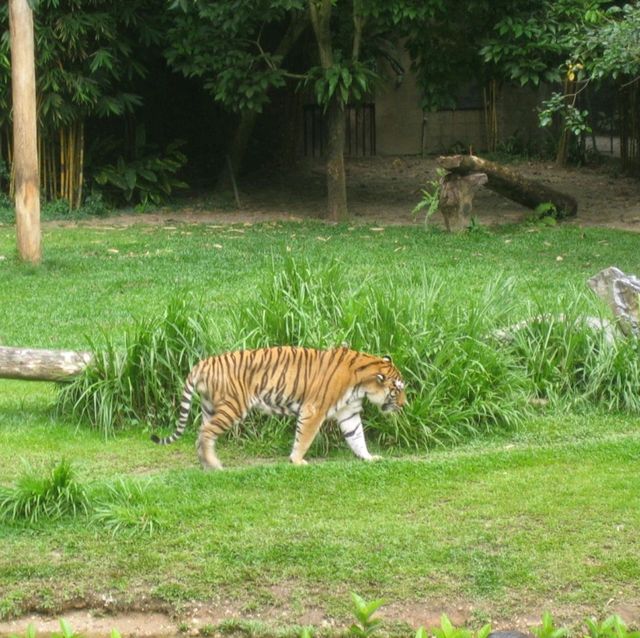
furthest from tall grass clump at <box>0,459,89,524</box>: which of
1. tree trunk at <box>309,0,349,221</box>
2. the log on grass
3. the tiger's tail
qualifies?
tree trunk at <box>309,0,349,221</box>

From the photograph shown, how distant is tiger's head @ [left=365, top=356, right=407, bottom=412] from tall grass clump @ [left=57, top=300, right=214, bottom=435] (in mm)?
1517

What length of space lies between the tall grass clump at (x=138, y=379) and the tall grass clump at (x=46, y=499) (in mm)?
1786

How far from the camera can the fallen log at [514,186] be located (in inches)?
686

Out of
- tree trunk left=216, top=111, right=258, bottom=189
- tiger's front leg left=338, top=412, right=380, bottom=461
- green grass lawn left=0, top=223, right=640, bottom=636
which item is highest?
tree trunk left=216, top=111, right=258, bottom=189

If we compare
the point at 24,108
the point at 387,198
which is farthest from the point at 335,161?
the point at 24,108

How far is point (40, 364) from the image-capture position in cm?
905

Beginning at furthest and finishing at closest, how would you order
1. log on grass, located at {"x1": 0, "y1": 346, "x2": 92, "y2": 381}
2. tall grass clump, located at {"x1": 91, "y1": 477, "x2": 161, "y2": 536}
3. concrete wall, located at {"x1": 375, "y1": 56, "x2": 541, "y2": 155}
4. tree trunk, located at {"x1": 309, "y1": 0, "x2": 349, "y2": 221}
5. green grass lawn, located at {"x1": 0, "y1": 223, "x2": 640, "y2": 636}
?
1. concrete wall, located at {"x1": 375, "y1": 56, "x2": 541, "y2": 155}
2. tree trunk, located at {"x1": 309, "y1": 0, "x2": 349, "y2": 221}
3. log on grass, located at {"x1": 0, "y1": 346, "x2": 92, "y2": 381}
4. tall grass clump, located at {"x1": 91, "y1": 477, "x2": 161, "y2": 536}
5. green grass lawn, located at {"x1": 0, "y1": 223, "x2": 640, "y2": 636}

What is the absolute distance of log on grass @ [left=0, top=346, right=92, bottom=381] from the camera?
901 cm

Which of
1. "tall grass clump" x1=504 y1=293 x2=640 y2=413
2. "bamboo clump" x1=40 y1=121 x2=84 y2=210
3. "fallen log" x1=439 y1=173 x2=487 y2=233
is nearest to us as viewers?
"tall grass clump" x1=504 y1=293 x2=640 y2=413

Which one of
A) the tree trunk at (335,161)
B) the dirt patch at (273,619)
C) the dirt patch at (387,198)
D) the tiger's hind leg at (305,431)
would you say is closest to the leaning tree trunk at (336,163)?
the tree trunk at (335,161)

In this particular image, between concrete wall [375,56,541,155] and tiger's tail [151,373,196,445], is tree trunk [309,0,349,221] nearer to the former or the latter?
concrete wall [375,56,541,155]

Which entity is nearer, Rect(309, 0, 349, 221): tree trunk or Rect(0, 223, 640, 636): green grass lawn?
Rect(0, 223, 640, 636): green grass lawn

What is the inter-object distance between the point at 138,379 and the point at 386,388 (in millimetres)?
1956

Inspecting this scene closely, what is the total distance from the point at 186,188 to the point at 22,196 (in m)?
8.56
